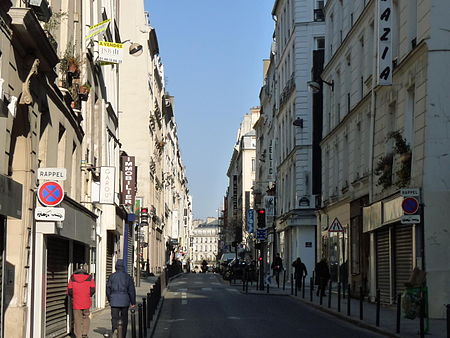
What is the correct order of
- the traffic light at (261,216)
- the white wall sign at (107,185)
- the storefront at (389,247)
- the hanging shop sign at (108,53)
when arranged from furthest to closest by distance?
1. the traffic light at (261,216)
2. the white wall sign at (107,185)
3. the hanging shop sign at (108,53)
4. the storefront at (389,247)

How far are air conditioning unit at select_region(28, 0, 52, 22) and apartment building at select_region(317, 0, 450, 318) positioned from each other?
30.3 ft

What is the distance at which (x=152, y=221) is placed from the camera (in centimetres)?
6800

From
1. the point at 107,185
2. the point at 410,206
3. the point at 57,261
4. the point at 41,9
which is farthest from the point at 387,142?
the point at 41,9

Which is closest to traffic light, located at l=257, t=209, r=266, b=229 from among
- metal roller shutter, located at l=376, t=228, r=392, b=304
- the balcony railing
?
metal roller shutter, located at l=376, t=228, r=392, b=304

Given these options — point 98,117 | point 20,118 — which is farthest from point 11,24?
point 98,117

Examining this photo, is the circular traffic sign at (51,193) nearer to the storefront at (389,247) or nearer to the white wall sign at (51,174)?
the white wall sign at (51,174)

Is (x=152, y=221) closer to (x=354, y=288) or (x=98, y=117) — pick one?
(x=354, y=288)

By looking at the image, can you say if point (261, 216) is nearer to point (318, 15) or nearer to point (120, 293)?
point (318, 15)

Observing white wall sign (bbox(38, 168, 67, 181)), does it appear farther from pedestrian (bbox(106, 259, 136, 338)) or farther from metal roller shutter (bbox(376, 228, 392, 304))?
metal roller shutter (bbox(376, 228, 392, 304))

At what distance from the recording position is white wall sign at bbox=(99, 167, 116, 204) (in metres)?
26.1

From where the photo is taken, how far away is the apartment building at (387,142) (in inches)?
884

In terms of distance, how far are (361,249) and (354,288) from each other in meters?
2.00

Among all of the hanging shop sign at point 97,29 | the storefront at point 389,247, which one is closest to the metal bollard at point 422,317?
the storefront at point 389,247

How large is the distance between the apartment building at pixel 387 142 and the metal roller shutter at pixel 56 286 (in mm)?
7834
